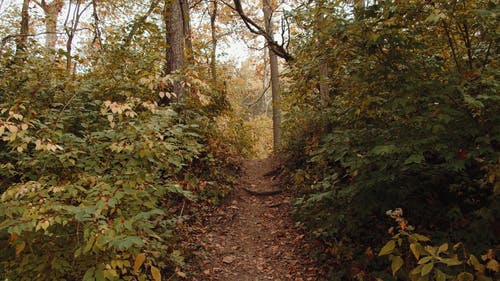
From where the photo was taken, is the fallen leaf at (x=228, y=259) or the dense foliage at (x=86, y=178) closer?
the dense foliage at (x=86, y=178)

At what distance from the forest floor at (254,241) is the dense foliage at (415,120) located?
0.70 metres

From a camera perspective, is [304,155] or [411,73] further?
[304,155]

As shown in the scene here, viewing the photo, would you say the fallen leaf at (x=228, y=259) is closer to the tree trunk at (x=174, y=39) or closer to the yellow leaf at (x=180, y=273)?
the yellow leaf at (x=180, y=273)

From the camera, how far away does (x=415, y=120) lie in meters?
3.29

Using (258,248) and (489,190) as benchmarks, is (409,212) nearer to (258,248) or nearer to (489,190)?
(489,190)

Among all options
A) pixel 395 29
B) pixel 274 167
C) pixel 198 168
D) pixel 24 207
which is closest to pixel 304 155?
pixel 274 167

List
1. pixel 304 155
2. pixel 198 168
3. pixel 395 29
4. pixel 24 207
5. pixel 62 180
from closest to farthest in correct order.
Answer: pixel 24 207 < pixel 395 29 < pixel 62 180 < pixel 198 168 < pixel 304 155

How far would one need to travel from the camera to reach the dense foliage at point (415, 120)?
10.1 feet

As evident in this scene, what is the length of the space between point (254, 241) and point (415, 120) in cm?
390

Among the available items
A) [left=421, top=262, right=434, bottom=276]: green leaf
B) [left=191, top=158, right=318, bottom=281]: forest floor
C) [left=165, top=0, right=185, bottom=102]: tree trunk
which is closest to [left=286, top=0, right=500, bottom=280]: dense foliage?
[left=421, top=262, right=434, bottom=276]: green leaf

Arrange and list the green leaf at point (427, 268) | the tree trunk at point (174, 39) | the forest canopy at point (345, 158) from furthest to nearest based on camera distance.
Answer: the tree trunk at point (174, 39) < the forest canopy at point (345, 158) < the green leaf at point (427, 268)

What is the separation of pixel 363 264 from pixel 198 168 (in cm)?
439

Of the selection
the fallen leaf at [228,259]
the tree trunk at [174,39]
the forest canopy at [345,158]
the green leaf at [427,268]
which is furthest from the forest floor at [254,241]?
the tree trunk at [174,39]

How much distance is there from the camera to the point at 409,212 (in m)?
4.18
